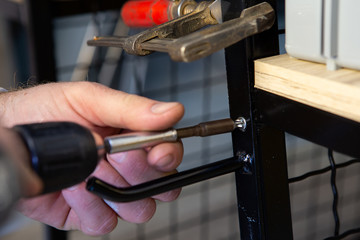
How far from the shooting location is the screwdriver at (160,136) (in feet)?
0.99

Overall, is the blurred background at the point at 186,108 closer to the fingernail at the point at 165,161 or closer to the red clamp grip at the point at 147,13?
the red clamp grip at the point at 147,13

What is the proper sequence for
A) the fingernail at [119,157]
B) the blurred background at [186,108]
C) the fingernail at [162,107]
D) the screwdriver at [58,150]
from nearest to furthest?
the screwdriver at [58,150], the fingernail at [162,107], the fingernail at [119,157], the blurred background at [186,108]

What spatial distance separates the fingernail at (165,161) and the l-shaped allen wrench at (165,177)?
0.05ft

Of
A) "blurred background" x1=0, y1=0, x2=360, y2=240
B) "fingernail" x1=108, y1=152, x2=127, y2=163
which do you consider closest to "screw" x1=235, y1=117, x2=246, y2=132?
"fingernail" x1=108, y1=152, x2=127, y2=163

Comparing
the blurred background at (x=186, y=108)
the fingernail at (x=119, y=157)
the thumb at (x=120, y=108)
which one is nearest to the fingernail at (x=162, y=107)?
the thumb at (x=120, y=108)

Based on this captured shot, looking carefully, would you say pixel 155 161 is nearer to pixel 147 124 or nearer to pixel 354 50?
pixel 147 124

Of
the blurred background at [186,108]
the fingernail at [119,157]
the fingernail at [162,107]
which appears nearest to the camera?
the fingernail at [162,107]

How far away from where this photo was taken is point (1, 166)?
7.5 inches

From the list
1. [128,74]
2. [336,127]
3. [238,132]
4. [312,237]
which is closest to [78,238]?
[128,74]

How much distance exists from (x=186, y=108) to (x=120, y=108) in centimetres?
92

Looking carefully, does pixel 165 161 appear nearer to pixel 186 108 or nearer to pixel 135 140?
pixel 135 140

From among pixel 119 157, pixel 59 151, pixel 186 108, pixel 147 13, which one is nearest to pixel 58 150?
pixel 59 151

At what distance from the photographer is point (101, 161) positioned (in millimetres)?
469

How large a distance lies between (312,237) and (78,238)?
0.66 meters
